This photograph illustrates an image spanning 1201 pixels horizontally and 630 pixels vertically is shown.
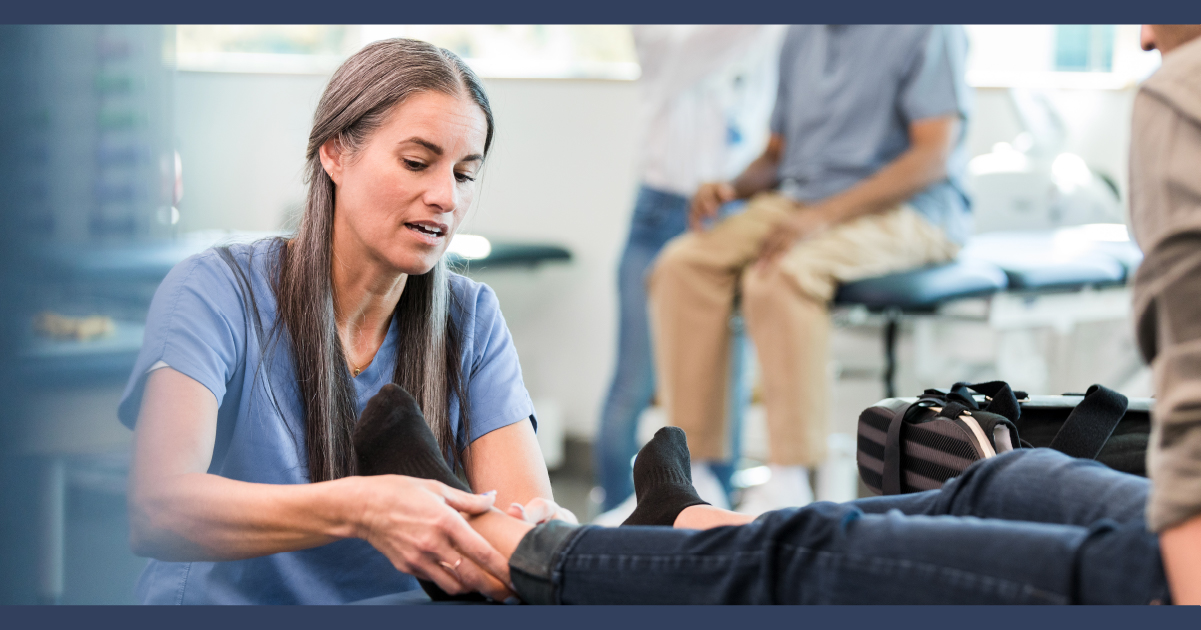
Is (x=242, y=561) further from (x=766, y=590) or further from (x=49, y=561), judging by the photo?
(x=766, y=590)

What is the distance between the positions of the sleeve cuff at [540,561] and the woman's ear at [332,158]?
1.39 feet

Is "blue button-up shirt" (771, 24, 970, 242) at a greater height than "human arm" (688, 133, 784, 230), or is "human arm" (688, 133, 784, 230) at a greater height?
"blue button-up shirt" (771, 24, 970, 242)

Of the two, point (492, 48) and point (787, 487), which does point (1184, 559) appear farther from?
point (492, 48)

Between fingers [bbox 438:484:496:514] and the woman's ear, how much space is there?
1.14 ft

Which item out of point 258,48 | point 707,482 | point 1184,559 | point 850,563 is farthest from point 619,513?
point 258,48

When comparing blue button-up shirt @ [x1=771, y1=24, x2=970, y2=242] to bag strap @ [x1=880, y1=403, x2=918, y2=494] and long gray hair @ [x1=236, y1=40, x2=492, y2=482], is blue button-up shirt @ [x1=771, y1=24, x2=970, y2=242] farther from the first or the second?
long gray hair @ [x1=236, y1=40, x2=492, y2=482]

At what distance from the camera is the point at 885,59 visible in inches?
83.7

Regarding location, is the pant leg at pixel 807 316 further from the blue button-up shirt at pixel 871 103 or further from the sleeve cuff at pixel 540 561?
the sleeve cuff at pixel 540 561

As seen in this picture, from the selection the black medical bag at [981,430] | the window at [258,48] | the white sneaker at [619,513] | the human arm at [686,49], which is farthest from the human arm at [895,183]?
the window at [258,48]

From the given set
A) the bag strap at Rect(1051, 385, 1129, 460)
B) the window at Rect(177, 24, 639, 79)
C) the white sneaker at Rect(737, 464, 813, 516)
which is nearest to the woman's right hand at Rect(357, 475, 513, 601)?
the bag strap at Rect(1051, 385, 1129, 460)

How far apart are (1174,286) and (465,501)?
567 millimetres

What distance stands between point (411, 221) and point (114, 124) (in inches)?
11.1

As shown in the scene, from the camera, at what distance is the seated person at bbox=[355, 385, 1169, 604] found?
2.22 ft

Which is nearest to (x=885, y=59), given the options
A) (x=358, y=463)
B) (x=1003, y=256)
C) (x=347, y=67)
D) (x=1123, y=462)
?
(x=1003, y=256)
